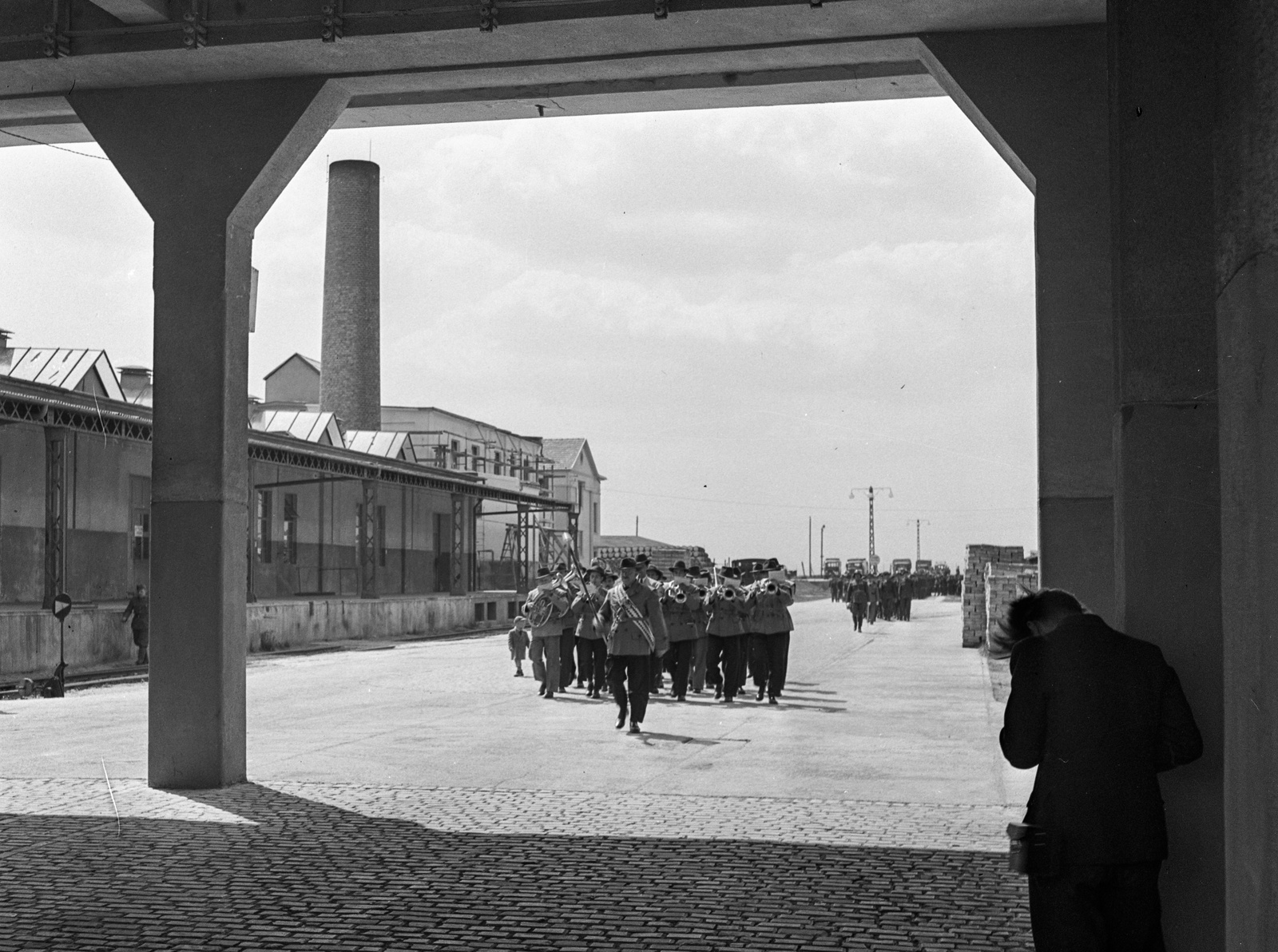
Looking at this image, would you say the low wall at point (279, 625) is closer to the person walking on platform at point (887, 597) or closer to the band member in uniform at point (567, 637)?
the band member in uniform at point (567, 637)

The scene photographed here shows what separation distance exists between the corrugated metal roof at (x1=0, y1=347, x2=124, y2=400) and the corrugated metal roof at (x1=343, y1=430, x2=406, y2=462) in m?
17.8

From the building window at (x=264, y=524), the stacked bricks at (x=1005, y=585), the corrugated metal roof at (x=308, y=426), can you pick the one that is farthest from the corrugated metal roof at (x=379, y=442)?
the stacked bricks at (x=1005, y=585)

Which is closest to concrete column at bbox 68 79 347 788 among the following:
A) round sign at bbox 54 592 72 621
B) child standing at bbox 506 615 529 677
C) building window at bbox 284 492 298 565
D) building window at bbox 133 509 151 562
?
round sign at bbox 54 592 72 621

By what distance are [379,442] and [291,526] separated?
7.14m

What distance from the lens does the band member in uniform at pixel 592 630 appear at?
2053 cm

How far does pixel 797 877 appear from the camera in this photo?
26.9 ft

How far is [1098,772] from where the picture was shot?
5254 millimetres

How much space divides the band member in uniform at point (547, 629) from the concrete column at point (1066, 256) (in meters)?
12.0

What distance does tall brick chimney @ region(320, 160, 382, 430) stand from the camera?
5794 cm

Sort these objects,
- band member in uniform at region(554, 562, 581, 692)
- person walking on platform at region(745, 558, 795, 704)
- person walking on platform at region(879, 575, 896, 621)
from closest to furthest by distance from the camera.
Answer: person walking on platform at region(745, 558, 795, 704)
band member in uniform at region(554, 562, 581, 692)
person walking on platform at region(879, 575, 896, 621)

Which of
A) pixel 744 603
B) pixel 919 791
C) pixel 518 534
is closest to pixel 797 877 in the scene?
pixel 919 791

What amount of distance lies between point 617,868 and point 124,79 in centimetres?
738

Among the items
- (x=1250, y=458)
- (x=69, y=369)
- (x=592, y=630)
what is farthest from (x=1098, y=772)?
(x=69, y=369)

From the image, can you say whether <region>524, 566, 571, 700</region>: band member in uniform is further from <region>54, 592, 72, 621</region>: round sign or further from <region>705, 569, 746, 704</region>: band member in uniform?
<region>54, 592, 72, 621</region>: round sign
